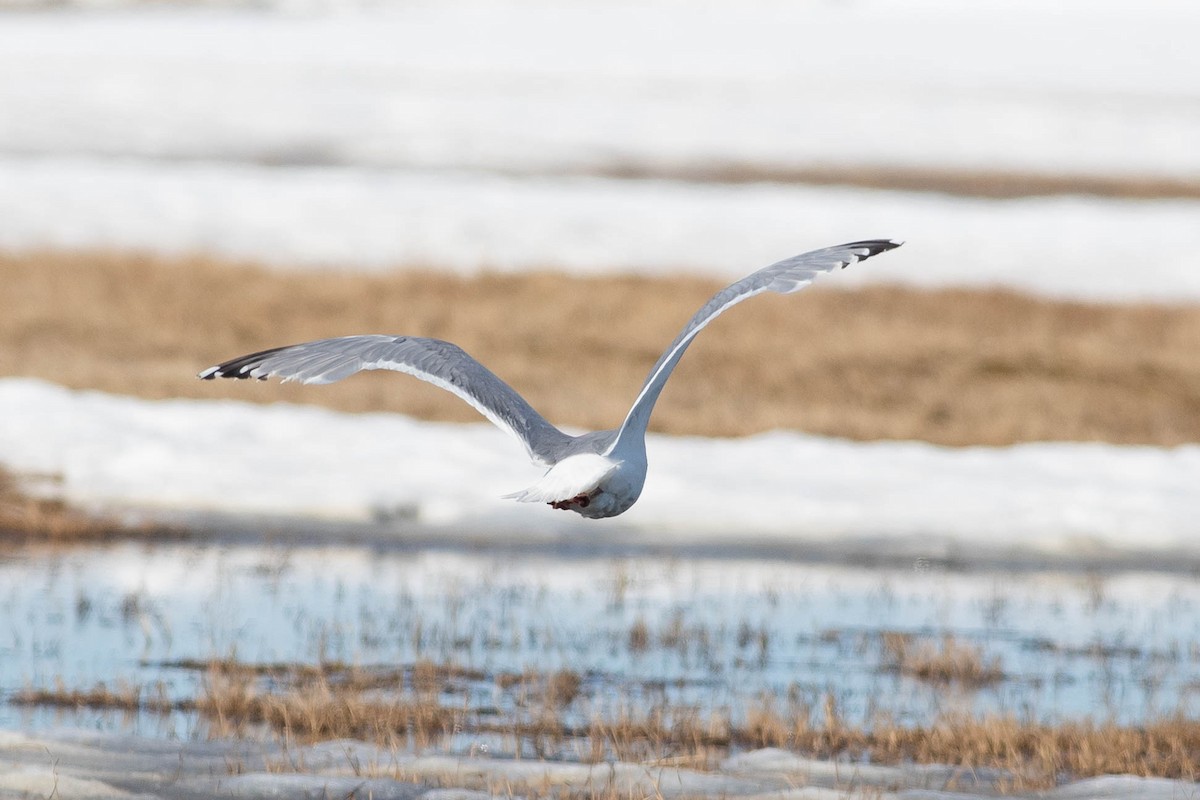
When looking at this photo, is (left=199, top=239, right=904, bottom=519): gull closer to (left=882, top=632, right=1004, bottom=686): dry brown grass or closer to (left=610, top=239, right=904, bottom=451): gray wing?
(left=610, top=239, right=904, bottom=451): gray wing

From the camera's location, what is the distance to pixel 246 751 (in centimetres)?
768

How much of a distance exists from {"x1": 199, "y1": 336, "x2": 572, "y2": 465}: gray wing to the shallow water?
1.68 metres

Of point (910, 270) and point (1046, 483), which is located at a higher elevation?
point (910, 270)

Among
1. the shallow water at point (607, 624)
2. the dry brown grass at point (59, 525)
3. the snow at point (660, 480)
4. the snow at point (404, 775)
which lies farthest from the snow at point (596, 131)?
the snow at point (404, 775)

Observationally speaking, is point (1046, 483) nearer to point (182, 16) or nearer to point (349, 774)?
point (349, 774)

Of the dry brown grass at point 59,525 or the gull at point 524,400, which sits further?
the dry brown grass at point 59,525

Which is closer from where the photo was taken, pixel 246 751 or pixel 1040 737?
pixel 246 751

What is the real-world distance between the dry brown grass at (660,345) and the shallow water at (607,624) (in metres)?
4.27

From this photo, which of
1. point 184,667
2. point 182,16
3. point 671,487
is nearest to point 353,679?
point 184,667

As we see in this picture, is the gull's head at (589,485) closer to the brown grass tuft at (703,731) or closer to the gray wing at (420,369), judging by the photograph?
the gray wing at (420,369)

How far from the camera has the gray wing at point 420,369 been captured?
7461mm

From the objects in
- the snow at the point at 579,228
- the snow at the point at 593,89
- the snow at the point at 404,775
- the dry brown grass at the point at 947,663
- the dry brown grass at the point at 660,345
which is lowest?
the snow at the point at 404,775

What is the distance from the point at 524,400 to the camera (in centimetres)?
762

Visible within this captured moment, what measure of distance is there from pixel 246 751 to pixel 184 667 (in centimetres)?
177
